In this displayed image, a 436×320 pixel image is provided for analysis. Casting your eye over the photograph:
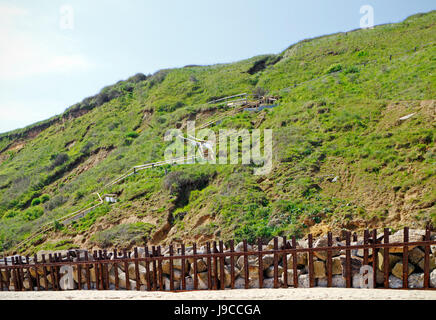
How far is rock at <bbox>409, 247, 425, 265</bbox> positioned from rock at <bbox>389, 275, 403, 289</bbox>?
0.50 metres

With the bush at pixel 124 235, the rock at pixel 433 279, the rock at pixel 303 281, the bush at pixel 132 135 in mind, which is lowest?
the bush at pixel 124 235

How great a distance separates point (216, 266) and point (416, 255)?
4.44m

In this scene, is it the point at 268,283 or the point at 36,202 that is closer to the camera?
the point at 268,283

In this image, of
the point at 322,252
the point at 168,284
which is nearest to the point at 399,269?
the point at 322,252

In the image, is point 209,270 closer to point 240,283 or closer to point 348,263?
point 240,283

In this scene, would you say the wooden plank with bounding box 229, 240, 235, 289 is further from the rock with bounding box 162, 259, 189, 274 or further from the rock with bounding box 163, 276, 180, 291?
the rock with bounding box 163, 276, 180, 291

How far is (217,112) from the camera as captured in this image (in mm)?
30781

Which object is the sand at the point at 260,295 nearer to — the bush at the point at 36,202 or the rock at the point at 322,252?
the rock at the point at 322,252

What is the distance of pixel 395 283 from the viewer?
7.67m

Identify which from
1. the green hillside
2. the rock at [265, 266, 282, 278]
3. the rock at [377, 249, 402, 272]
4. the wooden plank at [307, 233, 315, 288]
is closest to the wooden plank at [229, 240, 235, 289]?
the rock at [265, 266, 282, 278]

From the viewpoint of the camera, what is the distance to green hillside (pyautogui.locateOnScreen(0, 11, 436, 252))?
12.3 meters

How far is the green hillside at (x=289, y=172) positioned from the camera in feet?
40.4

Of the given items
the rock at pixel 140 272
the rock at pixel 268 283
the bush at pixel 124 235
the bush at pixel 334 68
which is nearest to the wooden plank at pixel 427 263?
the rock at pixel 268 283

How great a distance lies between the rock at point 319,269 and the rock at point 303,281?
0.22m
